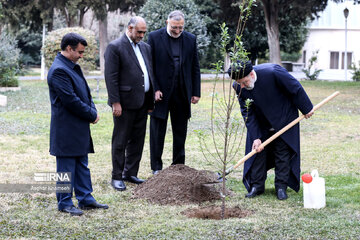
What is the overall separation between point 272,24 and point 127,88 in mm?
22731

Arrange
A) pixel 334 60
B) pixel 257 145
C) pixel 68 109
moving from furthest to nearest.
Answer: pixel 334 60
pixel 257 145
pixel 68 109

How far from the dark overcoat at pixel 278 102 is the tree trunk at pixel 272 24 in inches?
856

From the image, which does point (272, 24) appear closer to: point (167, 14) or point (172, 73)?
point (167, 14)

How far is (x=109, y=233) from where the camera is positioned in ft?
17.3

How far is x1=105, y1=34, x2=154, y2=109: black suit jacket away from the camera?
7055 mm

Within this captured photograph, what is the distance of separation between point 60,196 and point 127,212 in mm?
722

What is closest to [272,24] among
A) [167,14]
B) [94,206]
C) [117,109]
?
[167,14]

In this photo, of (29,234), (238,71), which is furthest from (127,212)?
(238,71)

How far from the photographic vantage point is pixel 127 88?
7141 millimetres

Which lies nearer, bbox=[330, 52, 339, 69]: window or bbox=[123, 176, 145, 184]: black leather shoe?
bbox=[123, 176, 145, 184]: black leather shoe

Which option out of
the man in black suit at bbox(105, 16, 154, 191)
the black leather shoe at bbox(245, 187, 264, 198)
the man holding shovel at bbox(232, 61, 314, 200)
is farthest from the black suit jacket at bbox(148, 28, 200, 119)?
the black leather shoe at bbox(245, 187, 264, 198)

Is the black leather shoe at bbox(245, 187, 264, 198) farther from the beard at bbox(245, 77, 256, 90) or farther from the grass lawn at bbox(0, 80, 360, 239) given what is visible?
the beard at bbox(245, 77, 256, 90)

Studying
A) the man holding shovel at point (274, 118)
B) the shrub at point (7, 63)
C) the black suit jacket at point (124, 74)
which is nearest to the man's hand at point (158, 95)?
the black suit jacket at point (124, 74)

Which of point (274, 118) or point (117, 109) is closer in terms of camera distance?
point (274, 118)
